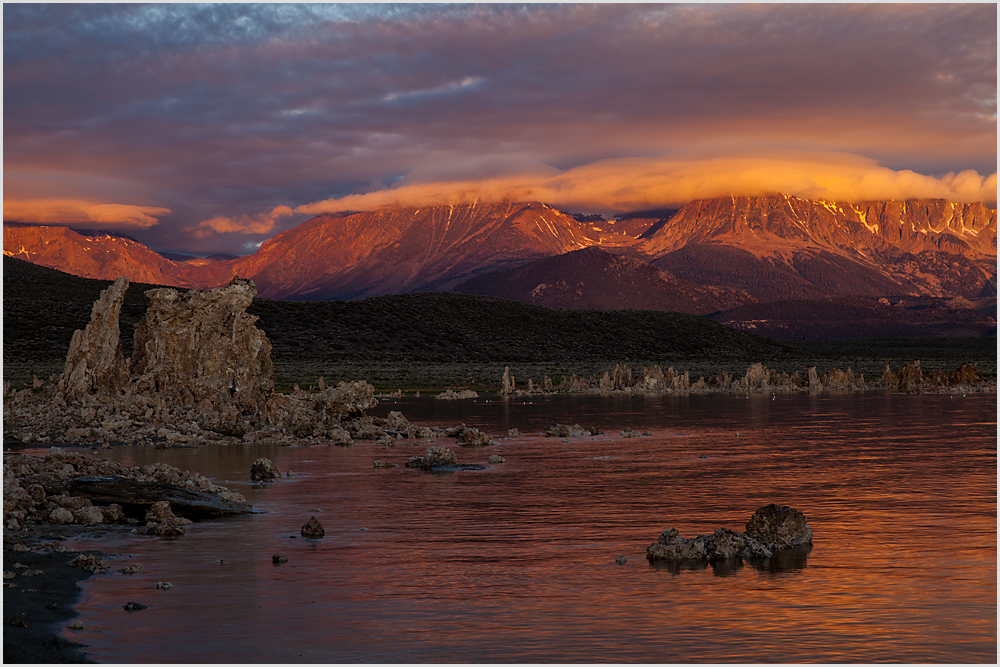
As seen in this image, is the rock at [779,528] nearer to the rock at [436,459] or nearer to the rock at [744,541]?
the rock at [744,541]

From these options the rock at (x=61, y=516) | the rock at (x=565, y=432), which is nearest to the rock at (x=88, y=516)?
the rock at (x=61, y=516)

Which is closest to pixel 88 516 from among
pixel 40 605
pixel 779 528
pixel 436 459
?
pixel 40 605

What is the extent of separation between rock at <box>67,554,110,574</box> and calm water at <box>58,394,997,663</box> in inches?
12.5

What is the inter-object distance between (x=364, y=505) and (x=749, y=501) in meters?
9.18

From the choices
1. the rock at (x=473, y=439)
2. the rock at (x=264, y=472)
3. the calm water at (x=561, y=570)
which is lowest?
the calm water at (x=561, y=570)

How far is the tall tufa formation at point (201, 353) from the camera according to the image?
45125 millimetres

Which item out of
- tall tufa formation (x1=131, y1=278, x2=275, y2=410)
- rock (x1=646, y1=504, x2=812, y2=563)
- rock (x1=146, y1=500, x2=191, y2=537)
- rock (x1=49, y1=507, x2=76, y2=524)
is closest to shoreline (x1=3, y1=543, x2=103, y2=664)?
rock (x1=146, y1=500, x2=191, y2=537)

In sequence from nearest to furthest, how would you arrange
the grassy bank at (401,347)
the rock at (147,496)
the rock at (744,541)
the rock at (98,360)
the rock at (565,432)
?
the rock at (744,541) < the rock at (147,496) < the rock at (98,360) < the rock at (565,432) < the grassy bank at (401,347)

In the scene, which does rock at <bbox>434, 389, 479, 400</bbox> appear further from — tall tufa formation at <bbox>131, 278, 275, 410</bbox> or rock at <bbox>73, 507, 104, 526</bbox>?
rock at <bbox>73, 507, 104, 526</bbox>

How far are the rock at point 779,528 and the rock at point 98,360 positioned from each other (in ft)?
106

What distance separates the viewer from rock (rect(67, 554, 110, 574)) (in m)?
18.0

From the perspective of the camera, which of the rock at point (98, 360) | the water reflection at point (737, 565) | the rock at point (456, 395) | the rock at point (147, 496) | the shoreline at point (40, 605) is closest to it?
the shoreline at point (40, 605)

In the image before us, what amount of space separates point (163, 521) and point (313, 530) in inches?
128

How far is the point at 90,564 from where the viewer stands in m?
18.1
